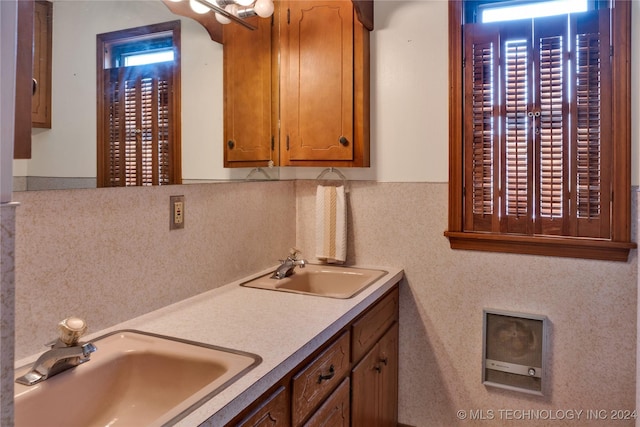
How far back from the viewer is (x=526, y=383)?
2137 millimetres

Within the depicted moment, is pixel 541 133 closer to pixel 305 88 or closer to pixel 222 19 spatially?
pixel 305 88

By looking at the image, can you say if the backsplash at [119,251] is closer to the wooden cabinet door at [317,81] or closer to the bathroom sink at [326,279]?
the bathroom sink at [326,279]

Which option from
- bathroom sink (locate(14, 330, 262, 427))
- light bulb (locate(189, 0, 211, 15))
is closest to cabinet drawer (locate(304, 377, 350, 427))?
bathroom sink (locate(14, 330, 262, 427))

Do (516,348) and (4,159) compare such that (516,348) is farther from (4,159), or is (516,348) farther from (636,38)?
(4,159)

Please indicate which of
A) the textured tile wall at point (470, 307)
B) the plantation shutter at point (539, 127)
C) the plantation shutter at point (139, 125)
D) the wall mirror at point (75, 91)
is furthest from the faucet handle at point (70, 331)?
the plantation shutter at point (539, 127)

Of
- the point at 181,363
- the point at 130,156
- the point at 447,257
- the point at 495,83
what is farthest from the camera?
the point at 447,257

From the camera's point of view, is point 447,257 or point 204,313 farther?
point 447,257

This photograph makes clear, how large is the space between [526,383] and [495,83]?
1386 mm

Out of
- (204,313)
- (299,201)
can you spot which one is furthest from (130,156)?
(299,201)

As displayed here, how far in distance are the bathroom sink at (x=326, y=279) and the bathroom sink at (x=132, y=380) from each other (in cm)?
87

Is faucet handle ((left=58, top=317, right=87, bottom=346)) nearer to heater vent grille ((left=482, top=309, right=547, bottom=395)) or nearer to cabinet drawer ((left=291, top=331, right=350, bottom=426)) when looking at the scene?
cabinet drawer ((left=291, top=331, right=350, bottom=426))

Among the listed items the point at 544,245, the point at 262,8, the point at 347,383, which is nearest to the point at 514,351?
the point at 544,245

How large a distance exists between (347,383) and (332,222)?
0.95 meters

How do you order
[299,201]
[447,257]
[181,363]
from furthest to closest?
1. [299,201]
2. [447,257]
3. [181,363]
